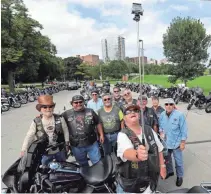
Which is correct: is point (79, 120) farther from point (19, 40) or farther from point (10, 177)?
point (19, 40)

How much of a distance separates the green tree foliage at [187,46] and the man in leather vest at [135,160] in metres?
14.0

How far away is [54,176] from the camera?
2.18 metres

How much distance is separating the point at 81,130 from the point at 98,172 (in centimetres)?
77

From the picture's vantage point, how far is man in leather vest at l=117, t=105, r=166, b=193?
1610 millimetres

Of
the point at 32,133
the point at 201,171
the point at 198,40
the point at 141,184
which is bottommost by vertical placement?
the point at 201,171

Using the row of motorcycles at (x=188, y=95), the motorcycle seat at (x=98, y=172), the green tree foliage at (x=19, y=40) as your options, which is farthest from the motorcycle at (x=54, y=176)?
the green tree foliage at (x=19, y=40)

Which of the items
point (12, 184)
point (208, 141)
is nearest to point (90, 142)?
point (12, 184)

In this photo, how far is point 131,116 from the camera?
5.83ft

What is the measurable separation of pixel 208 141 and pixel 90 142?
325cm

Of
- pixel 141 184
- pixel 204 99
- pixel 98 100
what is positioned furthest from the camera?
pixel 204 99

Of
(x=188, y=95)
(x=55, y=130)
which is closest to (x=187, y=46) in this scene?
(x=188, y=95)

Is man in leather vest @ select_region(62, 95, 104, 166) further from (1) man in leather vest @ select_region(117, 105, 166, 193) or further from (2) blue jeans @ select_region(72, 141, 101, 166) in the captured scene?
(1) man in leather vest @ select_region(117, 105, 166, 193)

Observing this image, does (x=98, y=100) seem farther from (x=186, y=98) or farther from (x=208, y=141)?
(x=186, y=98)

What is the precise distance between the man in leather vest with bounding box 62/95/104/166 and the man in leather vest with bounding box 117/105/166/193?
119 cm
